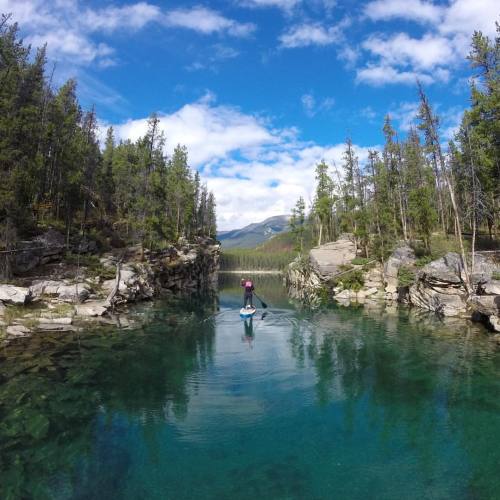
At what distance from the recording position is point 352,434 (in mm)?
13477

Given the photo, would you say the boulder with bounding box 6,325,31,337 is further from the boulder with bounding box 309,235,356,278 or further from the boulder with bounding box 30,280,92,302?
the boulder with bounding box 309,235,356,278

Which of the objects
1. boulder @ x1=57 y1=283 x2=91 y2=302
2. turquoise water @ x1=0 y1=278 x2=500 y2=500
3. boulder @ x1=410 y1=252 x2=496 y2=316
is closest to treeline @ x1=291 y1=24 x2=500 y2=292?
boulder @ x1=410 y1=252 x2=496 y2=316

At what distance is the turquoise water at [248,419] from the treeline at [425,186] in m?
20.4

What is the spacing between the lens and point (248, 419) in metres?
14.5

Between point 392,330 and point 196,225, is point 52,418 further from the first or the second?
point 196,225

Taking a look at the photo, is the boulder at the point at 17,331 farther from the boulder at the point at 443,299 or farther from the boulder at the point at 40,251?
the boulder at the point at 443,299

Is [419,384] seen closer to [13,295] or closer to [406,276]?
[13,295]

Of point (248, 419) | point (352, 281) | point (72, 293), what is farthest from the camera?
point (352, 281)

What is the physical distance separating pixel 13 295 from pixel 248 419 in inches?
936

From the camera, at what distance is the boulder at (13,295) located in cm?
2892

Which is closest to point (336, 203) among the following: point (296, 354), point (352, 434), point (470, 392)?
point (296, 354)

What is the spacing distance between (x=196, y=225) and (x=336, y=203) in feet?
154

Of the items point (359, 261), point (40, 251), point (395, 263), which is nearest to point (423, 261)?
point (395, 263)

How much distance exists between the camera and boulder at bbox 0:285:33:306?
28.9 meters
